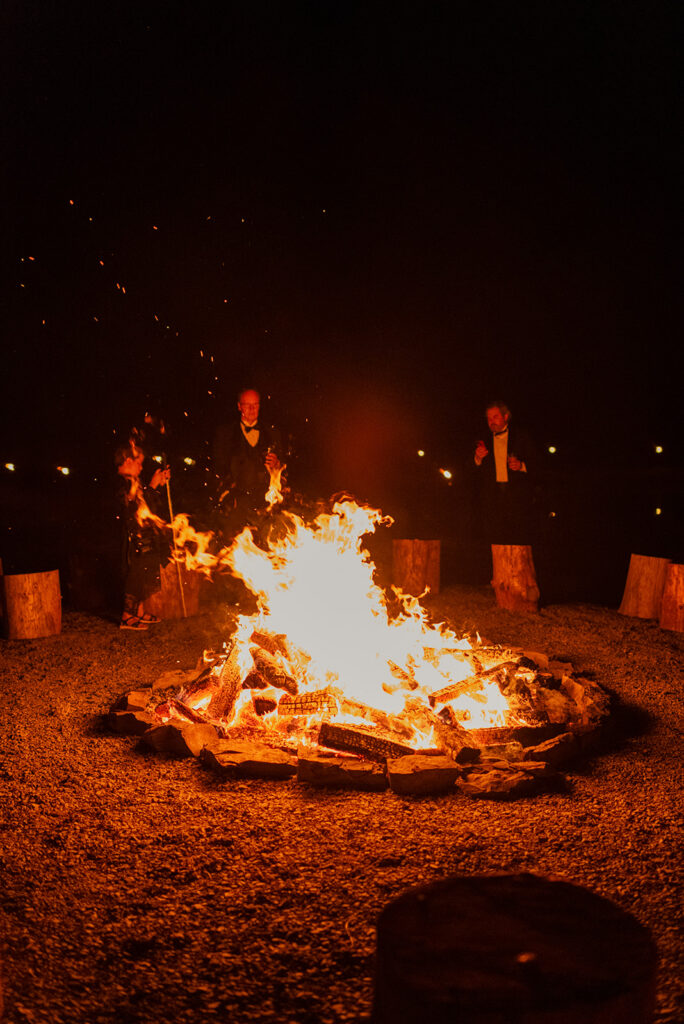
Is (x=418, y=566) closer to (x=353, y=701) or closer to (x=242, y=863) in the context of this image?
(x=353, y=701)

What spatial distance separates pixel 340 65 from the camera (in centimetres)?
1115

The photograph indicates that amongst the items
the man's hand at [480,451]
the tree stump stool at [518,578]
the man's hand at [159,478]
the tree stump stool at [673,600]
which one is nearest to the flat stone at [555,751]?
the tree stump stool at [673,600]

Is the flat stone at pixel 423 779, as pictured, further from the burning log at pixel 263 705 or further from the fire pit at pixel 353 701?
the burning log at pixel 263 705

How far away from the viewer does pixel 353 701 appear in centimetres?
463

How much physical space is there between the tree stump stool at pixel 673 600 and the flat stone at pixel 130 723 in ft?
17.8

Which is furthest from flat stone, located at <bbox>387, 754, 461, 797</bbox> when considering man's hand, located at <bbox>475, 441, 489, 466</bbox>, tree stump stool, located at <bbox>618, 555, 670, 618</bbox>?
man's hand, located at <bbox>475, 441, 489, 466</bbox>

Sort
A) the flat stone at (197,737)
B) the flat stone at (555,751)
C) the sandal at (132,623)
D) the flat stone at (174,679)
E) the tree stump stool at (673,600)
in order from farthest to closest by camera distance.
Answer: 1. the sandal at (132,623)
2. the tree stump stool at (673,600)
3. the flat stone at (174,679)
4. the flat stone at (197,737)
5. the flat stone at (555,751)

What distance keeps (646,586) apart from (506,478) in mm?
2100

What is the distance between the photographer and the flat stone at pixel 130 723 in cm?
476

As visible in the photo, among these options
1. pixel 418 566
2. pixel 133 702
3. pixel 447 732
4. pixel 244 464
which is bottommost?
pixel 447 732

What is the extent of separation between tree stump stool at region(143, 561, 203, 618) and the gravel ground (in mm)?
2596

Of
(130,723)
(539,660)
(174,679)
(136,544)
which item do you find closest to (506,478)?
(539,660)

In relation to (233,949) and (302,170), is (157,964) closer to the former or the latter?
(233,949)

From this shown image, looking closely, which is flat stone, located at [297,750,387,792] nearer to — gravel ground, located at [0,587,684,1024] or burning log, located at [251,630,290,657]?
gravel ground, located at [0,587,684,1024]
